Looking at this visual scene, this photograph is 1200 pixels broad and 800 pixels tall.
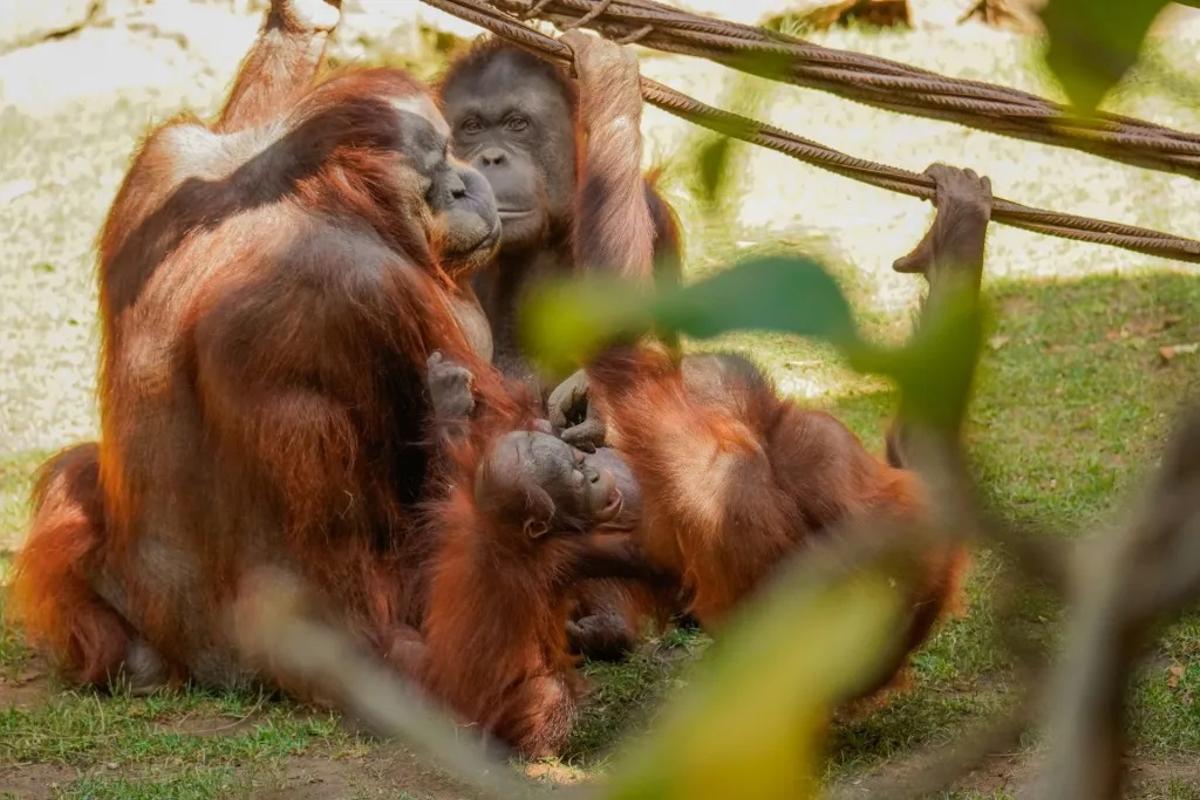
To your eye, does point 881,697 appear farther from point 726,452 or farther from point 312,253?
point 312,253

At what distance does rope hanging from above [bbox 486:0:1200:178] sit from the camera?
320cm

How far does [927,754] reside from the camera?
9.73ft

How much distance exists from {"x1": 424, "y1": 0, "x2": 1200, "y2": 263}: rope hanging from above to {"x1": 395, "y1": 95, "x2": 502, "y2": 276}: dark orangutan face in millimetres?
264

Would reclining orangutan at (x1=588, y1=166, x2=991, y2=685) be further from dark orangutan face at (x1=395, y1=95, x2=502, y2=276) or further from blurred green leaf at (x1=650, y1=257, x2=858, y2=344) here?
blurred green leaf at (x1=650, y1=257, x2=858, y2=344)

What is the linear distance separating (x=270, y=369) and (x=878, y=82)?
4.36 feet

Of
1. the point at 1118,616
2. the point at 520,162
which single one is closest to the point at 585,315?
the point at 1118,616

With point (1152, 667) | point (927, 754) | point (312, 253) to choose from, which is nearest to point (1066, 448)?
point (1152, 667)

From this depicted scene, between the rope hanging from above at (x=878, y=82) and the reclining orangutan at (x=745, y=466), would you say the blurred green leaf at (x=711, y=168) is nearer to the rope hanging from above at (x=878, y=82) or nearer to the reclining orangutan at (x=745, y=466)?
the reclining orangutan at (x=745, y=466)

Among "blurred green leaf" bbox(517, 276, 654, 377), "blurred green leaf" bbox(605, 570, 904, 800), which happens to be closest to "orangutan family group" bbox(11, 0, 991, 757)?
"blurred green leaf" bbox(517, 276, 654, 377)

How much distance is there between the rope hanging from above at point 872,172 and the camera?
329cm

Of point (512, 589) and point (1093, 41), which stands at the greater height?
point (1093, 41)

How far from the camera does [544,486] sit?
121 inches

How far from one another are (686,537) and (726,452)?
0.18 m

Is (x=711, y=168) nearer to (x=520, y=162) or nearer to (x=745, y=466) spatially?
(x=745, y=466)
